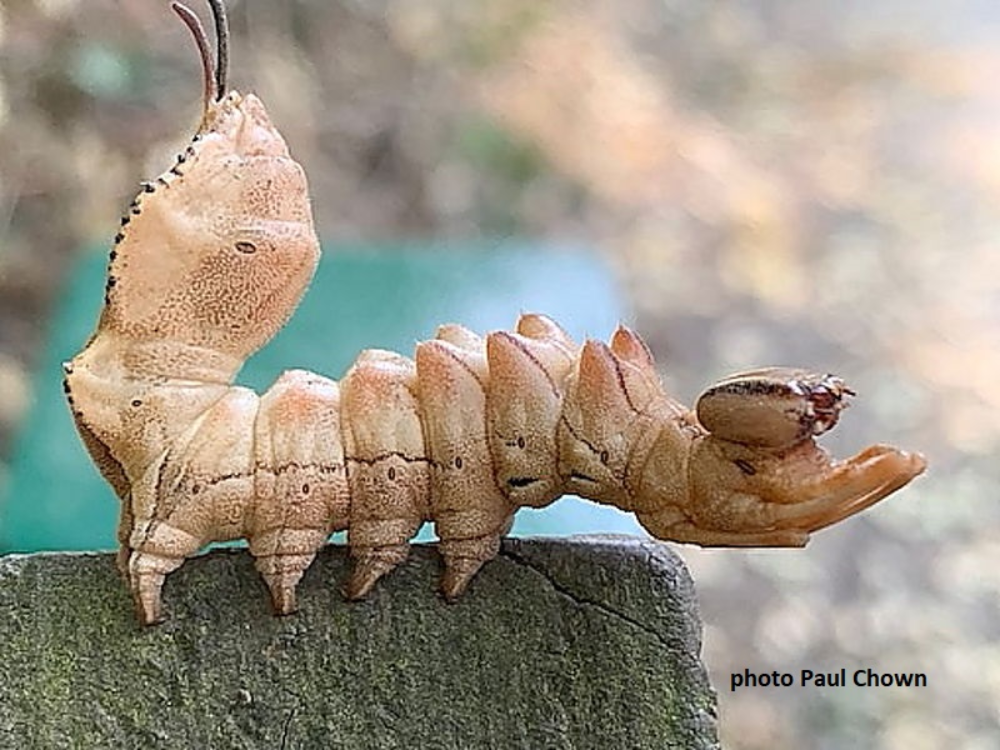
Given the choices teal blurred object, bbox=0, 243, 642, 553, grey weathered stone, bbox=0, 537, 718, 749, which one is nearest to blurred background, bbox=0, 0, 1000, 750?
teal blurred object, bbox=0, 243, 642, 553

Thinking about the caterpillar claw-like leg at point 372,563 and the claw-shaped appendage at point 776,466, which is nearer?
the claw-shaped appendage at point 776,466

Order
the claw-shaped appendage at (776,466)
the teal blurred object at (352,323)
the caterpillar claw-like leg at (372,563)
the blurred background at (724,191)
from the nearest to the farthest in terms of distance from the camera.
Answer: the claw-shaped appendage at (776,466) → the caterpillar claw-like leg at (372,563) → the teal blurred object at (352,323) → the blurred background at (724,191)

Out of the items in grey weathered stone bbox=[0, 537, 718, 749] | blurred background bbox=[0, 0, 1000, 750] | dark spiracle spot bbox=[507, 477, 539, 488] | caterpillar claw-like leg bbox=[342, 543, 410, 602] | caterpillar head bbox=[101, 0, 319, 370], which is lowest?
grey weathered stone bbox=[0, 537, 718, 749]

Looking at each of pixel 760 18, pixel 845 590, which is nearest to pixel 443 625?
pixel 845 590

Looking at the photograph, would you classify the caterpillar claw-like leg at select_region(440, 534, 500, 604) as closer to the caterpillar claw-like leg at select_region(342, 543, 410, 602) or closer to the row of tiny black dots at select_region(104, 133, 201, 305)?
the caterpillar claw-like leg at select_region(342, 543, 410, 602)

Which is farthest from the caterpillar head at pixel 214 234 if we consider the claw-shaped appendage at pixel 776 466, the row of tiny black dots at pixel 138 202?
the claw-shaped appendage at pixel 776 466

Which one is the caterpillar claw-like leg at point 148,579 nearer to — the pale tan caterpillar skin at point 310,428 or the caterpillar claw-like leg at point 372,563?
the pale tan caterpillar skin at point 310,428

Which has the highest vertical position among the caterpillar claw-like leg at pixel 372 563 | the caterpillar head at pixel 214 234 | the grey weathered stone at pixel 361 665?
the caterpillar head at pixel 214 234
